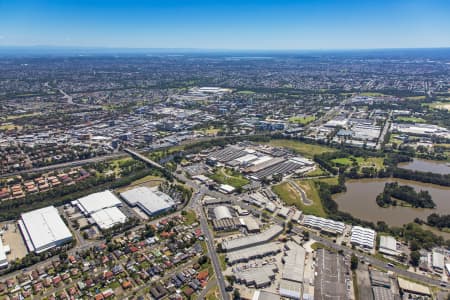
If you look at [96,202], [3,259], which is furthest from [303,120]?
[3,259]

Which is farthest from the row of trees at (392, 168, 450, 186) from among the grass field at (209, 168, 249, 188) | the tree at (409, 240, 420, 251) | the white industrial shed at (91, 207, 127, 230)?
the white industrial shed at (91, 207, 127, 230)

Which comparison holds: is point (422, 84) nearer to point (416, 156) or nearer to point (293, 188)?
point (416, 156)

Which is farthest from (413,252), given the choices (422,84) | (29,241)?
(422,84)

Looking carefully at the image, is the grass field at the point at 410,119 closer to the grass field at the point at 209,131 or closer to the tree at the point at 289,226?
the grass field at the point at 209,131

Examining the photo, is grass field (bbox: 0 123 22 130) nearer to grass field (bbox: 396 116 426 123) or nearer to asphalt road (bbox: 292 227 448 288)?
asphalt road (bbox: 292 227 448 288)

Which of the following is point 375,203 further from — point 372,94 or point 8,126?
point 372,94

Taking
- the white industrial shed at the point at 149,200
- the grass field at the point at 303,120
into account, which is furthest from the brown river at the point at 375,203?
the grass field at the point at 303,120
